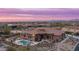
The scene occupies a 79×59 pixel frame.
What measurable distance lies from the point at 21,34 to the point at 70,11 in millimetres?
434

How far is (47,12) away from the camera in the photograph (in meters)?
1.28

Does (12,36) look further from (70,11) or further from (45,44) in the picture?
(70,11)

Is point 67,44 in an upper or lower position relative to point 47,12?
lower

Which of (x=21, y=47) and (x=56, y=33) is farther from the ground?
(x=56, y=33)

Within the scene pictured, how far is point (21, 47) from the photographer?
1290mm

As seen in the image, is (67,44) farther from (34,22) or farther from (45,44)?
(34,22)

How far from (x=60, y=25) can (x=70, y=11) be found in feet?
0.45
